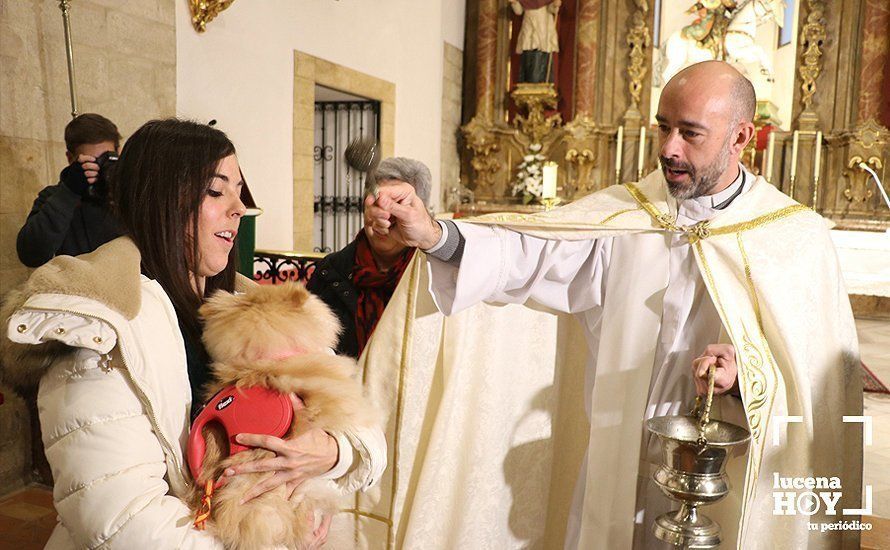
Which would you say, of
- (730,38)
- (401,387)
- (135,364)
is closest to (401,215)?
(401,387)

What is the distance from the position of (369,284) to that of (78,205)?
4.69 ft

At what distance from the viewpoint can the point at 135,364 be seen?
1190 mm

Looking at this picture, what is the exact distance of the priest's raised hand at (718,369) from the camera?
1835 millimetres

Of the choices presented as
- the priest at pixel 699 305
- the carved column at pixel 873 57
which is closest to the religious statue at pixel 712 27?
the carved column at pixel 873 57

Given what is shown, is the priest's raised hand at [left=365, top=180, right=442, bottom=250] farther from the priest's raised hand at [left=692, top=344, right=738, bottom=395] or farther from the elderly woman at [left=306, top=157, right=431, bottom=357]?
the priest's raised hand at [left=692, top=344, right=738, bottom=395]

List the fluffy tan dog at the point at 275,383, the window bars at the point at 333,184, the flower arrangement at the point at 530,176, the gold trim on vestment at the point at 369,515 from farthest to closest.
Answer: the flower arrangement at the point at 530,176, the window bars at the point at 333,184, the gold trim on vestment at the point at 369,515, the fluffy tan dog at the point at 275,383

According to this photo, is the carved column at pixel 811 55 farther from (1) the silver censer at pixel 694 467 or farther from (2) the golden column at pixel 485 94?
(1) the silver censer at pixel 694 467

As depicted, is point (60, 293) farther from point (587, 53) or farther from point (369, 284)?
point (587, 53)

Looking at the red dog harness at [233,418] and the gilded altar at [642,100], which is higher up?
the gilded altar at [642,100]

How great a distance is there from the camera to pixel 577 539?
2301 millimetres

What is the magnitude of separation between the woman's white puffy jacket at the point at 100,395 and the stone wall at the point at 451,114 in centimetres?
812

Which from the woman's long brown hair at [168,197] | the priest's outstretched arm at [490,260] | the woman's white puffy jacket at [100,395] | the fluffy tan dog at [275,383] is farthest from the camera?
the priest's outstretched arm at [490,260]

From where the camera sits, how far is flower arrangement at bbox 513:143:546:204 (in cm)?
900

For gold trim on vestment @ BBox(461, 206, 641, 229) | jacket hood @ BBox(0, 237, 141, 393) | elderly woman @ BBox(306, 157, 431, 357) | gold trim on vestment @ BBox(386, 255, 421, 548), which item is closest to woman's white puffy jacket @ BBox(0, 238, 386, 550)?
jacket hood @ BBox(0, 237, 141, 393)
